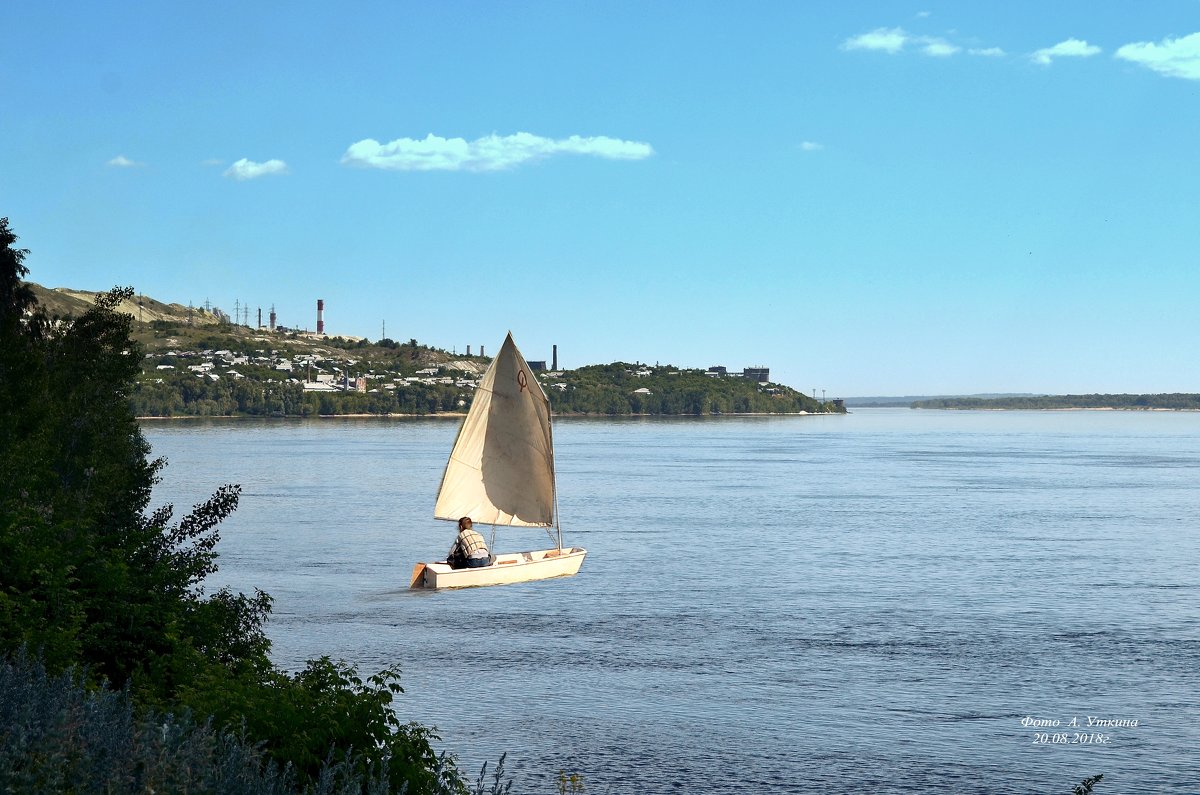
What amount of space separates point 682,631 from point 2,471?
19161 mm

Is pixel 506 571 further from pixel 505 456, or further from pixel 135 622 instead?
pixel 135 622

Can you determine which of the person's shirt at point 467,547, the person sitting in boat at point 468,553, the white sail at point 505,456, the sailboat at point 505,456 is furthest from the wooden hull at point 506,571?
the white sail at point 505,456

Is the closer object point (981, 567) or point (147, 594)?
point (147, 594)

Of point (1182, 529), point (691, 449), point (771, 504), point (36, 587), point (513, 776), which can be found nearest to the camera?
point (36, 587)

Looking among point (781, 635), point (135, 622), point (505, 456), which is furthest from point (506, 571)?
point (135, 622)

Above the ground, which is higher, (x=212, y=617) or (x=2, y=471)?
(x=2, y=471)

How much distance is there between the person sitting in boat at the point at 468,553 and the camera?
4491 cm

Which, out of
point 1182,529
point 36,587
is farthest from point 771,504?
point 36,587

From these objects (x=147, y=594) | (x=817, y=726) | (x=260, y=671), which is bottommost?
(x=817, y=726)

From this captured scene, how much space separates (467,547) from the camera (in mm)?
45000

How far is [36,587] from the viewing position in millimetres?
18844

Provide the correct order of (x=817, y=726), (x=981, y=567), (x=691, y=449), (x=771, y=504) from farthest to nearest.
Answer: (x=691, y=449), (x=771, y=504), (x=981, y=567), (x=817, y=726)

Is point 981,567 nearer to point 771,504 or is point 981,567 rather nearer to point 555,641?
point 555,641

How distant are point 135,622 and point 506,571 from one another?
87.8 ft
